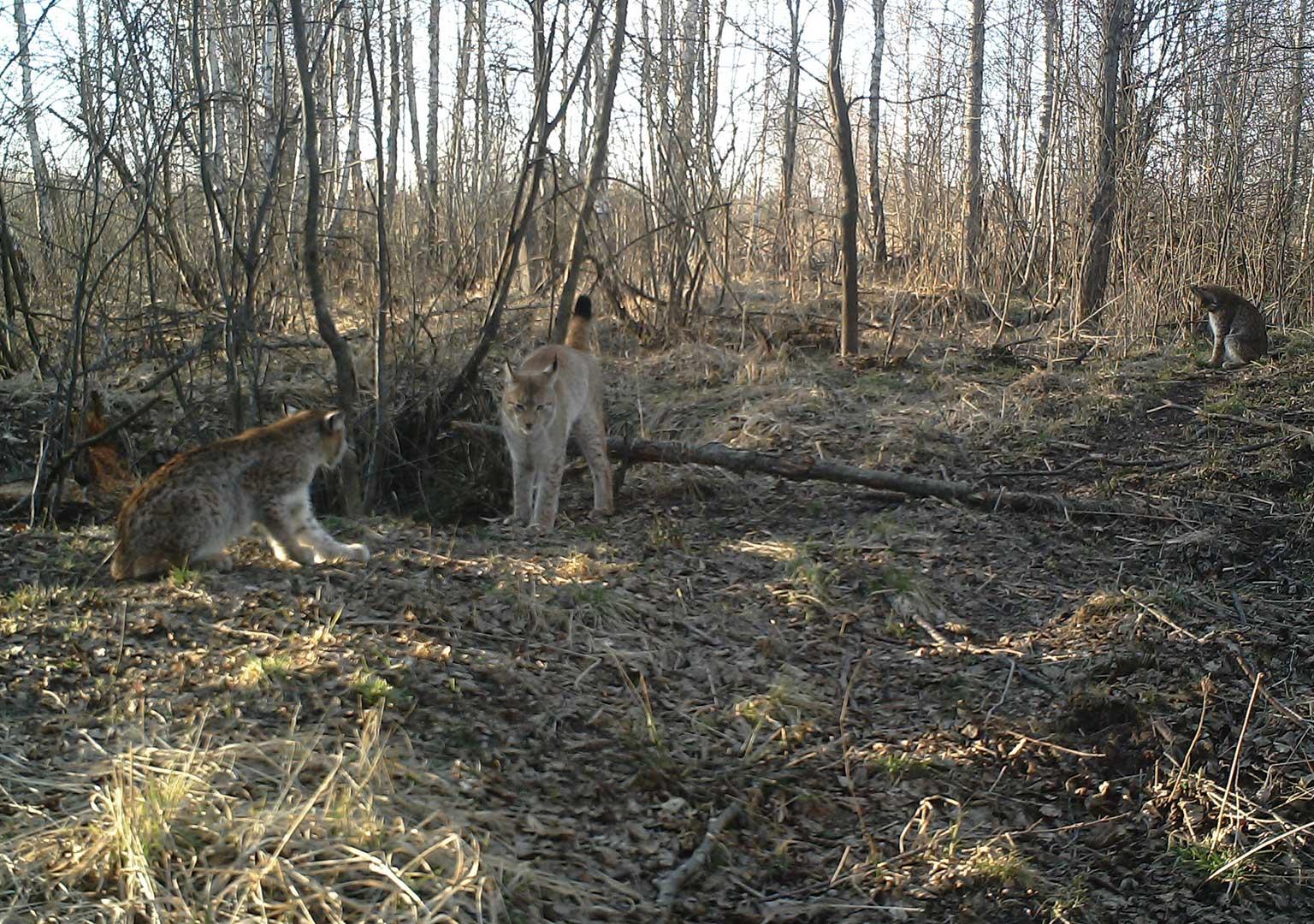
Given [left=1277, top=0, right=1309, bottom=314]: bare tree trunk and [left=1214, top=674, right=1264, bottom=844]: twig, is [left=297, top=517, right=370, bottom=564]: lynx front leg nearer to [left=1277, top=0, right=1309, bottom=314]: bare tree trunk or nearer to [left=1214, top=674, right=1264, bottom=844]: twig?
[left=1214, top=674, right=1264, bottom=844]: twig

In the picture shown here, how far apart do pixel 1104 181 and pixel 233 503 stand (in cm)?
1003

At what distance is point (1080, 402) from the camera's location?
946cm

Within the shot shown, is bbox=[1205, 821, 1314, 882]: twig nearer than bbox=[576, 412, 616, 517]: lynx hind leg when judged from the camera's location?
Yes

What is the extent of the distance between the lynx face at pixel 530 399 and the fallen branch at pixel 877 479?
859mm

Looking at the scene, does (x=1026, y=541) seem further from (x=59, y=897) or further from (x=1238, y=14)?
(x=1238, y=14)

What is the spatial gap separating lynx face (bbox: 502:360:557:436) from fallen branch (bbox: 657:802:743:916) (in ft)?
13.2

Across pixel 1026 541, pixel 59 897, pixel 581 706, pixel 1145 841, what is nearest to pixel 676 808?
pixel 581 706

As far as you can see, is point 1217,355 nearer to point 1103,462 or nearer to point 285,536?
point 1103,462

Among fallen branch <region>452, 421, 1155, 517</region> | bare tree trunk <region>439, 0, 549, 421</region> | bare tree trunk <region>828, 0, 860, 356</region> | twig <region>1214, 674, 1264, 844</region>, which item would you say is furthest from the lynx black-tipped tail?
twig <region>1214, 674, 1264, 844</region>

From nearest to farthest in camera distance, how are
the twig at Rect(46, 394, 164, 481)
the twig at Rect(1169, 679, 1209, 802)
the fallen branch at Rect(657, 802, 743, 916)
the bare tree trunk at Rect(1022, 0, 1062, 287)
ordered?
the fallen branch at Rect(657, 802, 743, 916)
the twig at Rect(1169, 679, 1209, 802)
the twig at Rect(46, 394, 164, 481)
the bare tree trunk at Rect(1022, 0, 1062, 287)

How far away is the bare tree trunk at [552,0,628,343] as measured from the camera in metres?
8.41

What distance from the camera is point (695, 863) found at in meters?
3.73

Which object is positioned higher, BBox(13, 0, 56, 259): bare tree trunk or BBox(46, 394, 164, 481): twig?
BBox(13, 0, 56, 259): bare tree trunk

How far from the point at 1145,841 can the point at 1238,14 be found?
12916mm
